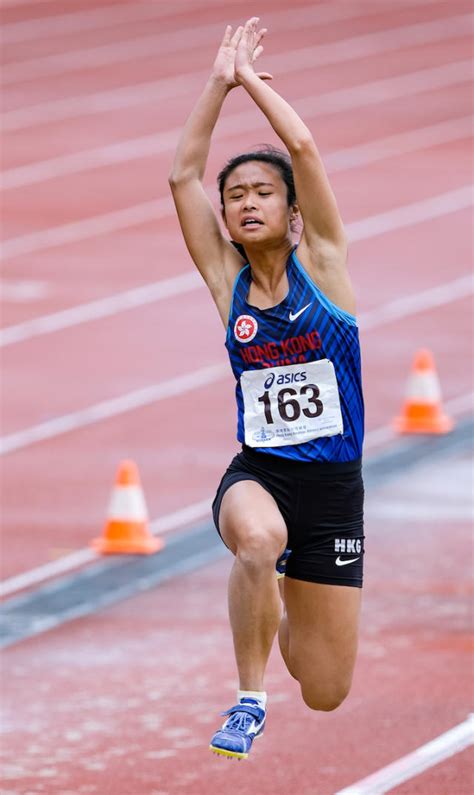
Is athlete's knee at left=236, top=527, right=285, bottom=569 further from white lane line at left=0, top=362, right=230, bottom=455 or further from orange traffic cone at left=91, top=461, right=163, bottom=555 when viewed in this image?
white lane line at left=0, top=362, right=230, bottom=455

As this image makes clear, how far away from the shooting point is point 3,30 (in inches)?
1318

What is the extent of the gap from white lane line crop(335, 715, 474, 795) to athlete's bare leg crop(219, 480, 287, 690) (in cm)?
154

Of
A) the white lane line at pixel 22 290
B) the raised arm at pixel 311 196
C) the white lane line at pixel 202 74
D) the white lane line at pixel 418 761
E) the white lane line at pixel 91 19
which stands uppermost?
the white lane line at pixel 91 19

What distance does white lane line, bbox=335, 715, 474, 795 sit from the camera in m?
7.30

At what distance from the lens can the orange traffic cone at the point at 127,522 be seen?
432 inches

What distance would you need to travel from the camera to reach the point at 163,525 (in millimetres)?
11766

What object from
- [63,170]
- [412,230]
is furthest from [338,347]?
[63,170]

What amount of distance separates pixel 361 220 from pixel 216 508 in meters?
15.4

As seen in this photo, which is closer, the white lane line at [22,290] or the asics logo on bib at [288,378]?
the asics logo on bib at [288,378]

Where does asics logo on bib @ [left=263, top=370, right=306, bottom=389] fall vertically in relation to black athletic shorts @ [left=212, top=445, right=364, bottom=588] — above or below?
above

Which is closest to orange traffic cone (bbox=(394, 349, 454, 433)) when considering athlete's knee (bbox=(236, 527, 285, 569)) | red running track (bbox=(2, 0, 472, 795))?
red running track (bbox=(2, 0, 472, 795))

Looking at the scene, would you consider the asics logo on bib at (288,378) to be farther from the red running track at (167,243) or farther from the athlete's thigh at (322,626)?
the red running track at (167,243)

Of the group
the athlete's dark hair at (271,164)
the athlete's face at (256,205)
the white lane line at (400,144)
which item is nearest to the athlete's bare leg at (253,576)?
the athlete's face at (256,205)

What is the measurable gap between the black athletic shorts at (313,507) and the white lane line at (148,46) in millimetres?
24450
